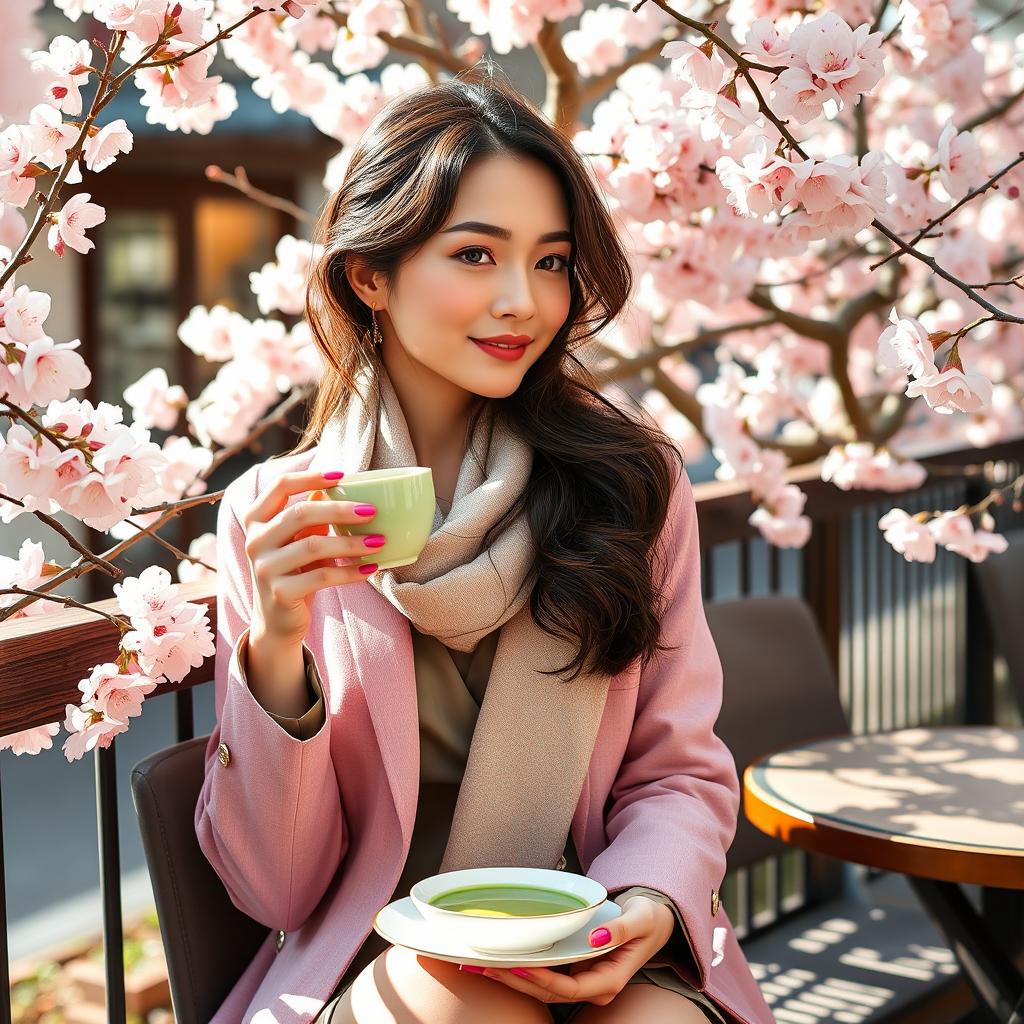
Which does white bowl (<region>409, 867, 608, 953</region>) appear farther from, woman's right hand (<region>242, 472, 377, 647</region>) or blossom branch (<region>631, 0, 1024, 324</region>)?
blossom branch (<region>631, 0, 1024, 324</region>)

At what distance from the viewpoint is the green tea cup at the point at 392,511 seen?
1.36 metres

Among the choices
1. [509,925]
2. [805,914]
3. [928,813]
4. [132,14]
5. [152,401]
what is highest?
[132,14]

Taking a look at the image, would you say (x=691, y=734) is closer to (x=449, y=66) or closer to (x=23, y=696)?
(x=23, y=696)

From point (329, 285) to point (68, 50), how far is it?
1.80ft

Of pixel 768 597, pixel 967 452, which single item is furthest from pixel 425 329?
pixel 967 452

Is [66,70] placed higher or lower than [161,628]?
higher

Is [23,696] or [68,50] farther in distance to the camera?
[23,696]

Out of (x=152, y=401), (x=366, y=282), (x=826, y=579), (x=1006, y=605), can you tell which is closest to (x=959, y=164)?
(x=366, y=282)

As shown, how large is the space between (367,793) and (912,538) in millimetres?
1231

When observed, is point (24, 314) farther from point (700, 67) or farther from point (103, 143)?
point (700, 67)

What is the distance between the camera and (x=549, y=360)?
1.92 meters

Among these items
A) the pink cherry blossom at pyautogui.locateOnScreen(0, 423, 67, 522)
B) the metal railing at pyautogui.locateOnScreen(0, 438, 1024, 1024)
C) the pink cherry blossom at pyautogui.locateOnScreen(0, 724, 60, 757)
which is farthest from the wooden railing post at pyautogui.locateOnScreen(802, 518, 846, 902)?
the pink cherry blossom at pyautogui.locateOnScreen(0, 423, 67, 522)

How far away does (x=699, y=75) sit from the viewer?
1.39 meters

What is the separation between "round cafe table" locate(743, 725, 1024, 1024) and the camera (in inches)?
72.5
